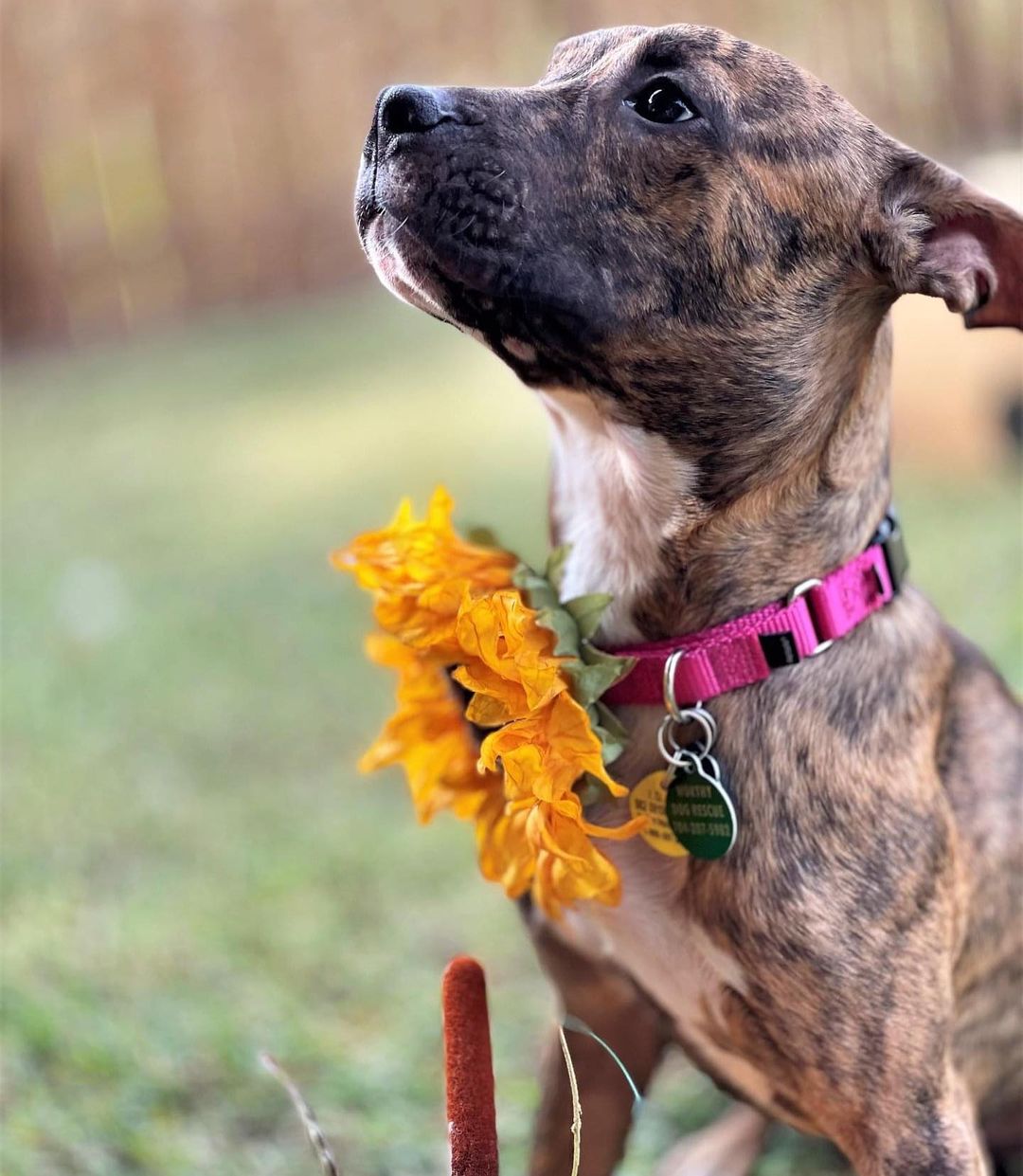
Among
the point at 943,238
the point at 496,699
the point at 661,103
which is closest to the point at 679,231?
the point at 661,103

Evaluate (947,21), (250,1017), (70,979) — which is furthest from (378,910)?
(947,21)

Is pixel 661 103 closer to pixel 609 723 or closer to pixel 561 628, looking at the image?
pixel 561 628

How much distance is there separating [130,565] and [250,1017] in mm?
2847

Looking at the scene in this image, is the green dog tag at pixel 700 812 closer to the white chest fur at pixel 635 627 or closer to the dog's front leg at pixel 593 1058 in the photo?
the white chest fur at pixel 635 627

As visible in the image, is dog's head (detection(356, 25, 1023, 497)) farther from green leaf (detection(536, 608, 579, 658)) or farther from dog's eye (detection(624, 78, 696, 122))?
green leaf (detection(536, 608, 579, 658))

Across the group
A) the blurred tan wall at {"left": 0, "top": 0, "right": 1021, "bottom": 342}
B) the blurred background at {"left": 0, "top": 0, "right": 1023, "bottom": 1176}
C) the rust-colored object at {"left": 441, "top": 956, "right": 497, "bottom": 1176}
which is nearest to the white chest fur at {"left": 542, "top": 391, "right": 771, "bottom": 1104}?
the rust-colored object at {"left": 441, "top": 956, "right": 497, "bottom": 1176}

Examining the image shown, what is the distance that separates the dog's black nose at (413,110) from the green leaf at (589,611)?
1.84ft

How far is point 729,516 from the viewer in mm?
1573

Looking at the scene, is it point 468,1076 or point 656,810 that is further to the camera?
point 656,810

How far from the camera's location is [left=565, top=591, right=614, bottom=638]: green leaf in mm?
1595

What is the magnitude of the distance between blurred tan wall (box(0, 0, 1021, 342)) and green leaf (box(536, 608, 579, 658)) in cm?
710

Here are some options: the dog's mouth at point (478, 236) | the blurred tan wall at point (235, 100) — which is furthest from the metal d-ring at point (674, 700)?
the blurred tan wall at point (235, 100)

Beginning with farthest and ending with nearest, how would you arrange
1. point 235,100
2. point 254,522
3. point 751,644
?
point 235,100 → point 254,522 → point 751,644

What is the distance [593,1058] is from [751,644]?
2.28 ft
